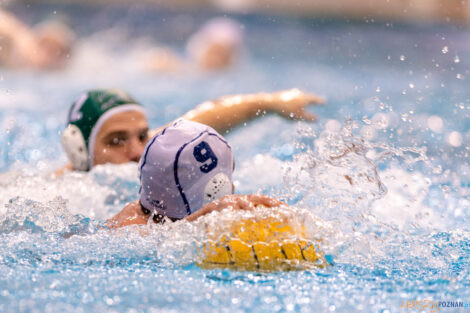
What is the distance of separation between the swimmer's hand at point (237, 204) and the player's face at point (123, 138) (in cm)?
116

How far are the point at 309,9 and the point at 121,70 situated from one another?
486 centimetres

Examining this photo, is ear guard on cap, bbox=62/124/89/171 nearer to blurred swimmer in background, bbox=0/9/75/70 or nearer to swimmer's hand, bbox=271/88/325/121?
swimmer's hand, bbox=271/88/325/121

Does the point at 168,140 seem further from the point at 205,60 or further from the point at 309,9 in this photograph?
the point at 309,9

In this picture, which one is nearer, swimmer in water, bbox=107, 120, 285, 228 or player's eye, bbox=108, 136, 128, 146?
swimmer in water, bbox=107, 120, 285, 228

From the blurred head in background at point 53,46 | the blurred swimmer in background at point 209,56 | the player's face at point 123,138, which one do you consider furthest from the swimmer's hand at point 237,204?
the blurred swimmer in background at point 209,56

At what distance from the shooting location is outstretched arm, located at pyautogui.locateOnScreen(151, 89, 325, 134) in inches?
131

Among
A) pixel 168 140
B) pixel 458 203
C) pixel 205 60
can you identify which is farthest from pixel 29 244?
pixel 205 60

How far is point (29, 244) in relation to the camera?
6.93 feet

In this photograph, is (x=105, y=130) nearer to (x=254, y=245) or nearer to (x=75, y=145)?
(x=75, y=145)

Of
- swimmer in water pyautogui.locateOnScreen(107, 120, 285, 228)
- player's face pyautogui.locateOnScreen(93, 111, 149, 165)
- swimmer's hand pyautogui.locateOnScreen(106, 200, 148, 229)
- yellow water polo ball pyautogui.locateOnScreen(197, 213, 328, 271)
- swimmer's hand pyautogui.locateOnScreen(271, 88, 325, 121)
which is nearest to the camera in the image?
yellow water polo ball pyautogui.locateOnScreen(197, 213, 328, 271)

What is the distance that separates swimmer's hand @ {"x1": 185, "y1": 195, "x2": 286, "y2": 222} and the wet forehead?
1.20 metres

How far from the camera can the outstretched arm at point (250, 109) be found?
3.33 meters

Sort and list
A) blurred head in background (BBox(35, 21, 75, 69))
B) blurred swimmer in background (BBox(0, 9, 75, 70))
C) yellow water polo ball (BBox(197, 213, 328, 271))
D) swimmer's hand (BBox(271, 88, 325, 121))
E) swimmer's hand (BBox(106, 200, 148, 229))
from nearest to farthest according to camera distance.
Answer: yellow water polo ball (BBox(197, 213, 328, 271))
swimmer's hand (BBox(106, 200, 148, 229))
swimmer's hand (BBox(271, 88, 325, 121))
blurred swimmer in background (BBox(0, 9, 75, 70))
blurred head in background (BBox(35, 21, 75, 69))

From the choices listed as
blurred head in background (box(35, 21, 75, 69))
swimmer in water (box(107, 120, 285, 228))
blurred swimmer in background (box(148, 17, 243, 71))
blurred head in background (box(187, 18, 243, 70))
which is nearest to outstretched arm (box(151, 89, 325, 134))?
swimmer in water (box(107, 120, 285, 228))
